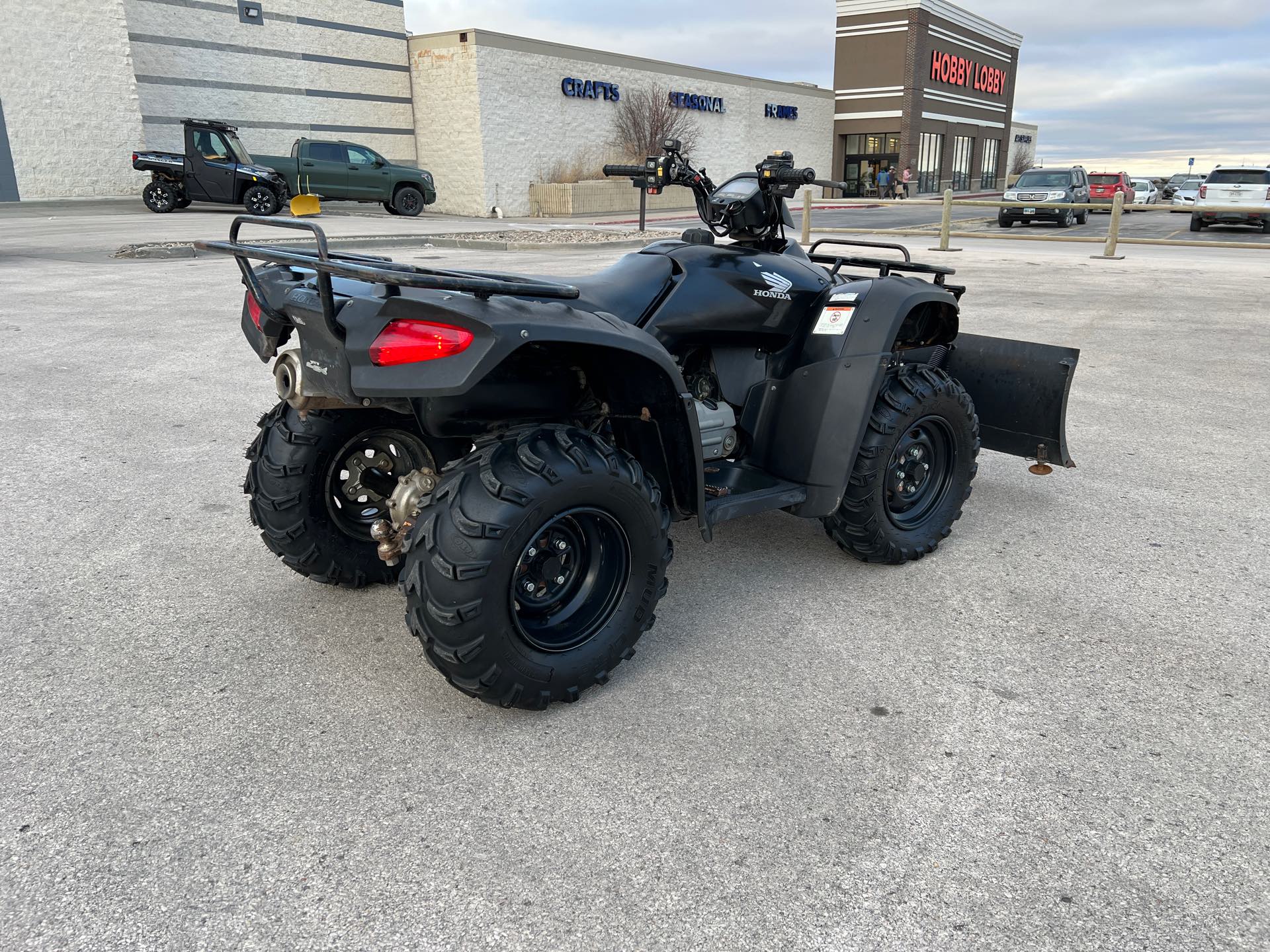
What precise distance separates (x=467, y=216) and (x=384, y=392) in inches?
1244

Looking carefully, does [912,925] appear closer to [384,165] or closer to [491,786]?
[491,786]

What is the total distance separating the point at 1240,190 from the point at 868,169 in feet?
102

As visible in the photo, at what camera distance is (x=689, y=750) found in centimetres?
255

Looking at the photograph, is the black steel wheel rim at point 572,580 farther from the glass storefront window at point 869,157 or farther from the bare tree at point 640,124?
the glass storefront window at point 869,157

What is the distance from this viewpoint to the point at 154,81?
2791cm

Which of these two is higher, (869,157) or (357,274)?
(869,157)

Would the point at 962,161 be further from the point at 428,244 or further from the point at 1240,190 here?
the point at 428,244

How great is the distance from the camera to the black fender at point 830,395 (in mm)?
3371

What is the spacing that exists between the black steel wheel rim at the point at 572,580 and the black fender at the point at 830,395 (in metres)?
0.94

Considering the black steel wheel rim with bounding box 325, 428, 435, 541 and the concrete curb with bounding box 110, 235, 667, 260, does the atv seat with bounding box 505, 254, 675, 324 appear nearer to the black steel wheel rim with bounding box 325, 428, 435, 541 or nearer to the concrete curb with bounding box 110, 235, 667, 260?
the black steel wheel rim with bounding box 325, 428, 435, 541

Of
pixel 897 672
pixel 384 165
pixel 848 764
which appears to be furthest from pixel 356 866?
pixel 384 165

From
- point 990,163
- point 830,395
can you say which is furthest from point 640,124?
point 830,395

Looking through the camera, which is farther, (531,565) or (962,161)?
(962,161)

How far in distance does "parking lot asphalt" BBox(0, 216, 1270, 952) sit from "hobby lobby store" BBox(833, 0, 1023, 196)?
50.0 m
